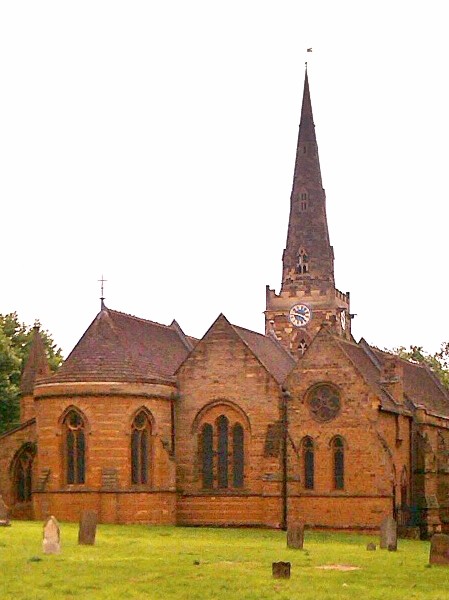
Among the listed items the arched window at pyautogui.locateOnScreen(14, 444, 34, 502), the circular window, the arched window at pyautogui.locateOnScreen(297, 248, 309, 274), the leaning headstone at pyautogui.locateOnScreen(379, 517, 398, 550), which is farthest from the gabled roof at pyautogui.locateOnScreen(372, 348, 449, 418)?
the leaning headstone at pyautogui.locateOnScreen(379, 517, 398, 550)

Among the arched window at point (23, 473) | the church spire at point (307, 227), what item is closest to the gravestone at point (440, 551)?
the arched window at point (23, 473)

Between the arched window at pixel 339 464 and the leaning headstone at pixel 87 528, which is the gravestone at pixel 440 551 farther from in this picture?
the arched window at pixel 339 464

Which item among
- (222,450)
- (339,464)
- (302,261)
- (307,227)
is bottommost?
(339,464)

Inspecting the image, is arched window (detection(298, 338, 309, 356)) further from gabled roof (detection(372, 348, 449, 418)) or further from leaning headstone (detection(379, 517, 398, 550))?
leaning headstone (detection(379, 517, 398, 550))

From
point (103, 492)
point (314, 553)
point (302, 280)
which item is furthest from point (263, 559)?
point (302, 280)

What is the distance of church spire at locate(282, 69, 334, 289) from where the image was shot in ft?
271

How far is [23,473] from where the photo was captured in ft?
185

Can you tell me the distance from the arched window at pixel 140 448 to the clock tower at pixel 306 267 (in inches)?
1193

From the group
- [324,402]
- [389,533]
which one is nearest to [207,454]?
[324,402]

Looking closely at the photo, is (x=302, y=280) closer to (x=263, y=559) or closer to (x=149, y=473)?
(x=149, y=473)

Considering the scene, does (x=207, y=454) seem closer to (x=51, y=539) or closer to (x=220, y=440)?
(x=220, y=440)

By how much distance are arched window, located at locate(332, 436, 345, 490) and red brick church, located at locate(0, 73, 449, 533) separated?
44mm

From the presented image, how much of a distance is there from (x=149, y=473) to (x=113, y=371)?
4921 mm

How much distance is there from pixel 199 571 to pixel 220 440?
2588 centimetres
